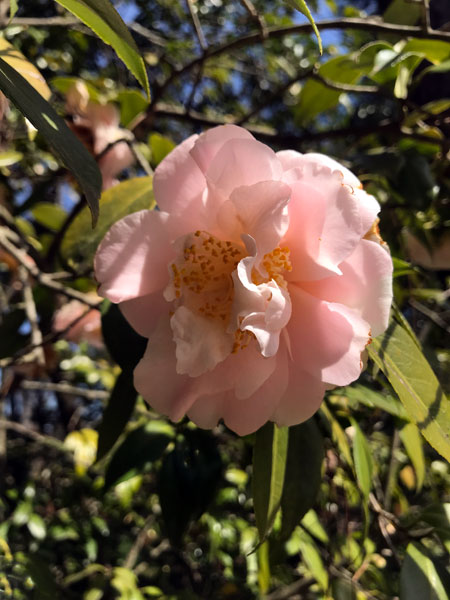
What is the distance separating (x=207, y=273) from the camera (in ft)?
1.54

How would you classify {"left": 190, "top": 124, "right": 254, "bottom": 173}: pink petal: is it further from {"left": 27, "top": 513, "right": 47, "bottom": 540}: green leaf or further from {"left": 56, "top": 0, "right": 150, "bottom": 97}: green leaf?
{"left": 27, "top": 513, "right": 47, "bottom": 540}: green leaf

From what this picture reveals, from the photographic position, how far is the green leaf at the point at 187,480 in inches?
28.0

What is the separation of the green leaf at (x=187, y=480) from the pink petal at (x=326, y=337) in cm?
35

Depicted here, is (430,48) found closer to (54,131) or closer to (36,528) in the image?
(54,131)

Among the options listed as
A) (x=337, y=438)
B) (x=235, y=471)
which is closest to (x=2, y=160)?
(x=337, y=438)

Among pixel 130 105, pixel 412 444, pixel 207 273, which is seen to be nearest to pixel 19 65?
pixel 207 273

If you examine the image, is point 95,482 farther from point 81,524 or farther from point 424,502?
point 424,502

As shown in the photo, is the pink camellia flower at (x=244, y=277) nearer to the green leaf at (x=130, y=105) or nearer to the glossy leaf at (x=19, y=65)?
the glossy leaf at (x=19, y=65)

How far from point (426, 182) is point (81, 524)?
4.80ft

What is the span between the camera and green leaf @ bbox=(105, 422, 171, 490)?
76cm

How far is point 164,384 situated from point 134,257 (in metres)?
0.11

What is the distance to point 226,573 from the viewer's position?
1.62 m

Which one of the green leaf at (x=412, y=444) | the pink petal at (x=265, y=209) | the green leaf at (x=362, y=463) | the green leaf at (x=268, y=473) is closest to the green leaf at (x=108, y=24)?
the pink petal at (x=265, y=209)

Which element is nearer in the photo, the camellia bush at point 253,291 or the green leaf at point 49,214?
the camellia bush at point 253,291
